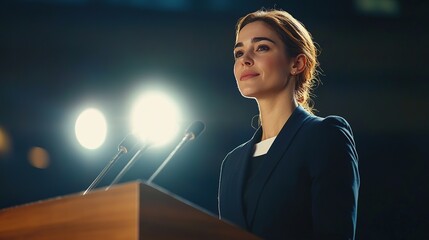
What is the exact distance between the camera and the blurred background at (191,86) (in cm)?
345

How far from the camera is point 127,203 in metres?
0.93

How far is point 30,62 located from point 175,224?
3.09m

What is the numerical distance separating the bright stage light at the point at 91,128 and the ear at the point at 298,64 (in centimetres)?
190

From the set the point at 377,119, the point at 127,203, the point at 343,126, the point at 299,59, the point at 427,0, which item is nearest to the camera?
the point at 127,203

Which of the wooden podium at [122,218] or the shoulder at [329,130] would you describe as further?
the shoulder at [329,130]

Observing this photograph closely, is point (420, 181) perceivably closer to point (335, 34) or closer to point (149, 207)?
point (335, 34)

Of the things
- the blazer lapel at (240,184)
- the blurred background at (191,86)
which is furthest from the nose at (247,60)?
the blurred background at (191,86)

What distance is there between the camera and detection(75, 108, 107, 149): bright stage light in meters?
3.73

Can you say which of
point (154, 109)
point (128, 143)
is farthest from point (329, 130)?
point (154, 109)

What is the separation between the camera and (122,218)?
3.03ft

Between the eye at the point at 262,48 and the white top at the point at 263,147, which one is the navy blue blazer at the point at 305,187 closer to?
the white top at the point at 263,147

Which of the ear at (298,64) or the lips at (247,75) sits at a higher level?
the ear at (298,64)

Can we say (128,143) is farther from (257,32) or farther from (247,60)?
(257,32)

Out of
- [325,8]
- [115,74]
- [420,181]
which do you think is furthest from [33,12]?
[420,181]
